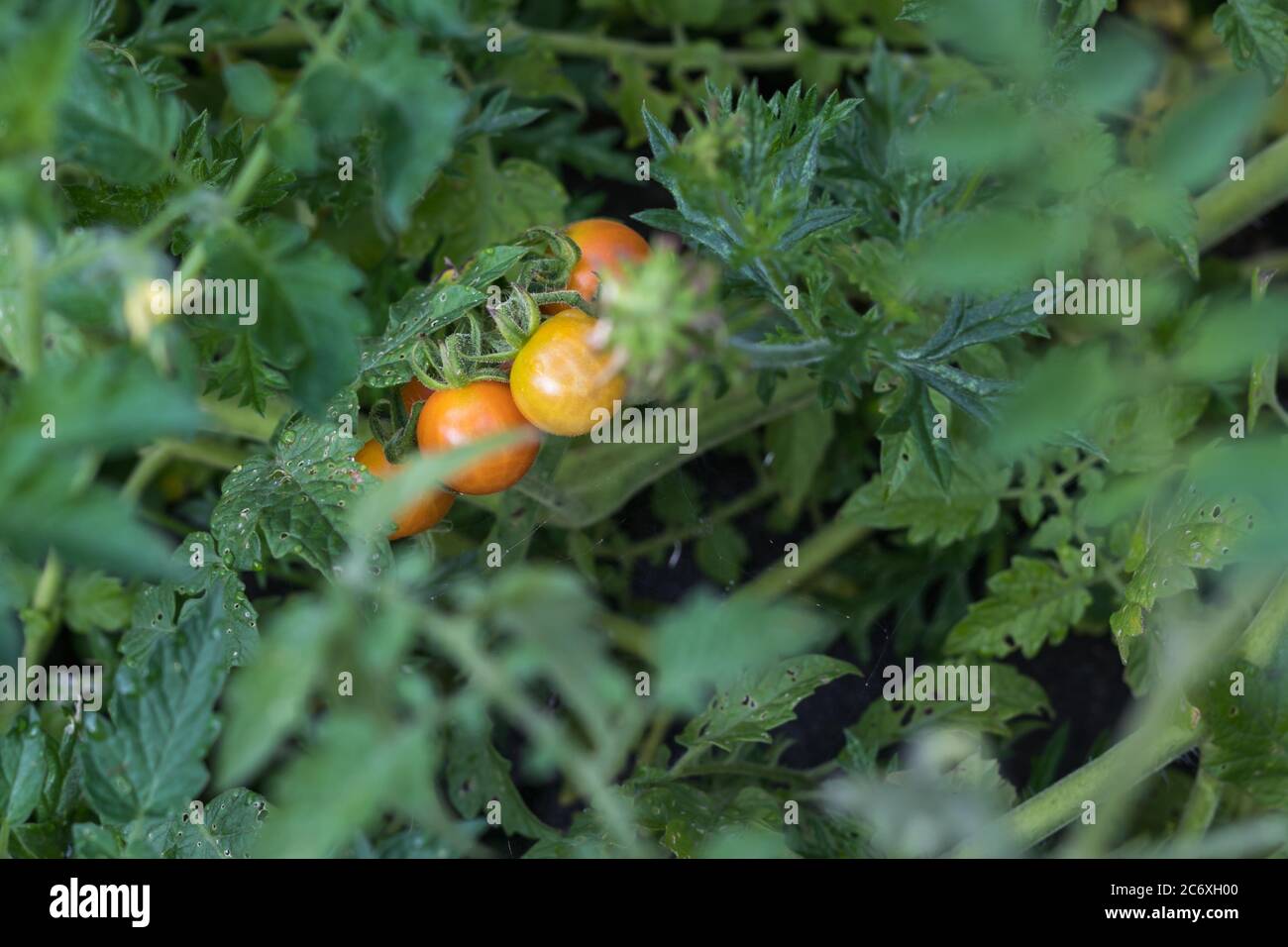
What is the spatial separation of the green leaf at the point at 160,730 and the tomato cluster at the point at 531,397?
0.67 ft

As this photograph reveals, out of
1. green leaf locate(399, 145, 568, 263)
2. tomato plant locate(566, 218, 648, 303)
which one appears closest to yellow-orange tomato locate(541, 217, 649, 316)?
tomato plant locate(566, 218, 648, 303)

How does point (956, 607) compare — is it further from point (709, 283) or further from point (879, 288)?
point (709, 283)

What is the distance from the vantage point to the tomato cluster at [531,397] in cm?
74

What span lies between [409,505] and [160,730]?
0.84 feet

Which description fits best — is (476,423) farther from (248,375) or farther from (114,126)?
(114,126)

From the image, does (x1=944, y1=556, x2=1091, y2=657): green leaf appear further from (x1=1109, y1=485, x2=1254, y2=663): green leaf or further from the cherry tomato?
the cherry tomato

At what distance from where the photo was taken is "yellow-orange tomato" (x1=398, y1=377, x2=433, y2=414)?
0.88 meters

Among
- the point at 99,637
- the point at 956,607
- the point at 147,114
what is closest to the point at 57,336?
the point at 147,114

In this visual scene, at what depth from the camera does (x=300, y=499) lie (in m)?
0.79

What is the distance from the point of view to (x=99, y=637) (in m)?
1.12

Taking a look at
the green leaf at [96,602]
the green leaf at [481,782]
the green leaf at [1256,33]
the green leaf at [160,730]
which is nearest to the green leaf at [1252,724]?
the green leaf at [1256,33]

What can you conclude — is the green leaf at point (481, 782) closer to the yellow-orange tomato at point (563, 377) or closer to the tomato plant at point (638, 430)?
the tomato plant at point (638, 430)

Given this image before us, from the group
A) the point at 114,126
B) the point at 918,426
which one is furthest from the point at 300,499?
the point at 918,426

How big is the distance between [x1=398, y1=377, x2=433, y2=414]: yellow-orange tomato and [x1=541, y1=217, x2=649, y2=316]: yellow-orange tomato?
114 mm
